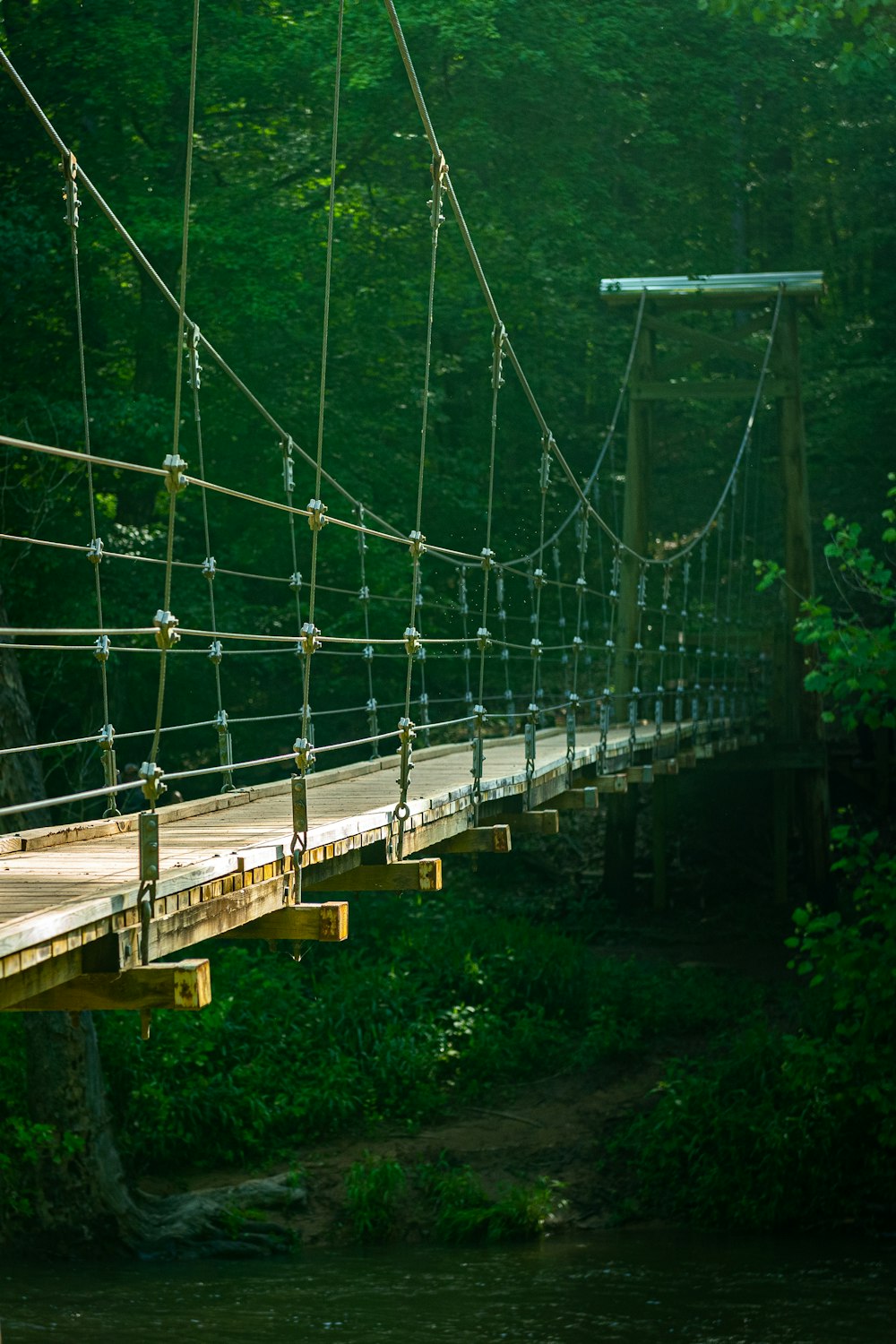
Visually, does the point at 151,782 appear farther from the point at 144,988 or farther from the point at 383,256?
the point at 383,256

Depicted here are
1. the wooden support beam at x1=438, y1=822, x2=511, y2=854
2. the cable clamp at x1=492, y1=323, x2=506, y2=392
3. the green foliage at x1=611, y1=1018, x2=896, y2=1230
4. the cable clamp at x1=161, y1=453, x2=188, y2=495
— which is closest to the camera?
the cable clamp at x1=161, y1=453, x2=188, y2=495

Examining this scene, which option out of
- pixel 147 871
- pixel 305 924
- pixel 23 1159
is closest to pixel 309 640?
pixel 305 924

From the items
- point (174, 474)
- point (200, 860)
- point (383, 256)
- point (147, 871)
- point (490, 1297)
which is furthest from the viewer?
point (383, 256)

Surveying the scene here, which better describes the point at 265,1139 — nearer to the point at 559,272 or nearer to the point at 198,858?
the point at 198,858

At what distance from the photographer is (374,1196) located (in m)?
7.77

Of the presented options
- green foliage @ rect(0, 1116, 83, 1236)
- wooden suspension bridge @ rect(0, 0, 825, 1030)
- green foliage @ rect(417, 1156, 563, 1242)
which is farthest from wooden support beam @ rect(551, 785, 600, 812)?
green foliage @ rect(0, 1116, 83, 1236)

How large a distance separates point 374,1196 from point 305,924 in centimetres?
448

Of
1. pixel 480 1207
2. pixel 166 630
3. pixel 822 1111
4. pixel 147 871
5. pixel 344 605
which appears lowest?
pixel 480 1207

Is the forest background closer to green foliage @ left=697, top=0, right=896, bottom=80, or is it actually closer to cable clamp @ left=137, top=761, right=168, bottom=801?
green foliage @ left=697, top=0, right=896, bottom=80

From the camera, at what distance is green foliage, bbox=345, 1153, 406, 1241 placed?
303 inches

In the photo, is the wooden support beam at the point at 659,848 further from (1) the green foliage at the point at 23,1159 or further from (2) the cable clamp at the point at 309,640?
(2) the cable clamp at the point at 309,640

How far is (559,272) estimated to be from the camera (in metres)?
11.6

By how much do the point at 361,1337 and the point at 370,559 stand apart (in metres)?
4.88

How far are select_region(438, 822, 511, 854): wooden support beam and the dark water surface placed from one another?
2.09 m
